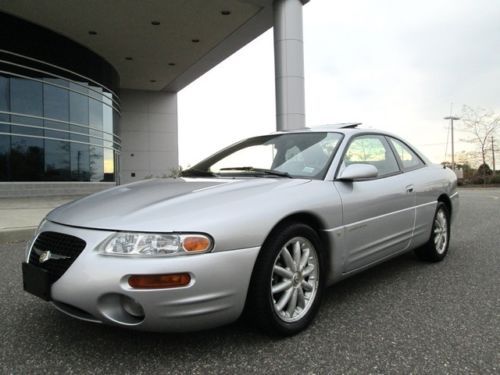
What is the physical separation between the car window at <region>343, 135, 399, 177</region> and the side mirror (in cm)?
21

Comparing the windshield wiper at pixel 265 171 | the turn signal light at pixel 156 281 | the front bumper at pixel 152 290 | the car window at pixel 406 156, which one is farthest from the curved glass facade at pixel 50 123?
the turn signal light at pixel 156 281

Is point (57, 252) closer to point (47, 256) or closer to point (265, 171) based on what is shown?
point (47, 256)

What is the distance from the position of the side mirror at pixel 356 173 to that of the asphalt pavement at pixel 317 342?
93 centimetres

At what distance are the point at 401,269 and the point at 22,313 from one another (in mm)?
3259

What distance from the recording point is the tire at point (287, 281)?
2385mm

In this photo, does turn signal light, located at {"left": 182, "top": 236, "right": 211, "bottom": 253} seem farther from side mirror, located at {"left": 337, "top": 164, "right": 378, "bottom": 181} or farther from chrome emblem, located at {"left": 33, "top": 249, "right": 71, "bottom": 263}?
side mirror, located at {"left": 337, "top": 164, "right": 378, "bottom": 181}

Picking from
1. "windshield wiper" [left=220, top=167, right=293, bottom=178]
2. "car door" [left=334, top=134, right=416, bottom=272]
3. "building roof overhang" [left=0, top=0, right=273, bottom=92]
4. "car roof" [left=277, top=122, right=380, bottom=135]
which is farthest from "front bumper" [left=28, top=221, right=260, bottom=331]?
"building roof overhang" [left=0, top=0, right=273, bottom=92]

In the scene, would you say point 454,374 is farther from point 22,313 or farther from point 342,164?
point 22,313

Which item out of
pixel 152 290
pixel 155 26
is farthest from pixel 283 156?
pixel 155 26

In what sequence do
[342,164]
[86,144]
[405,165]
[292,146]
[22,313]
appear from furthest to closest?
[86,144] < [405,165] < [292,146] < [342,164] < [22,313]

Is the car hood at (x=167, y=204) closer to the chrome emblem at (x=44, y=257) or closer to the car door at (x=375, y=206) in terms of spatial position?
the chrome emblem at (x=44, y=257)

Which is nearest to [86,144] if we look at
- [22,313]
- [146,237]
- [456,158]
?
[22,313]

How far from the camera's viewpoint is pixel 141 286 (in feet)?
6.82

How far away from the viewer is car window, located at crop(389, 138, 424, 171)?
4027mm
